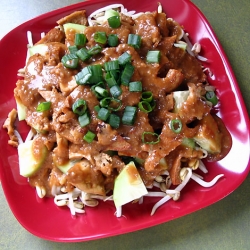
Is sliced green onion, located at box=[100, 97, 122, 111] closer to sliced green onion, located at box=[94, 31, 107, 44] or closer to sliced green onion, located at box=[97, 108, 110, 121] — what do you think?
sliced green onion, located at box=[97, 108, 110, 121]

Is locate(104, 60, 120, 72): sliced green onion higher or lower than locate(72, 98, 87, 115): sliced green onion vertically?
higher

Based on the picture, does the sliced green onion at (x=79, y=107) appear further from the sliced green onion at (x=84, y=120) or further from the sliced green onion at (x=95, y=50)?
the sliced green onion at (x=95, y=50)

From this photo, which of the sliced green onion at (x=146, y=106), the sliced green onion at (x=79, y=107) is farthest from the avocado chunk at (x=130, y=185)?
the sliced green onion at (x=79, y=107)

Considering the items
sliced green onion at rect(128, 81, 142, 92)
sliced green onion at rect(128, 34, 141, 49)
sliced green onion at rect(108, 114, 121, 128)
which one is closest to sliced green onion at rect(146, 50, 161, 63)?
sliced green onion at rect(128, 34, 141, 49)

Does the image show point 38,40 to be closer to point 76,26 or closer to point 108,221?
point 76,26

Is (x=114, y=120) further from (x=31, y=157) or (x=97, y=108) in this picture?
(x=31, y=157)

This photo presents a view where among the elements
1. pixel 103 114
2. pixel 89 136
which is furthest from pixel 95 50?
pixel 89 136
